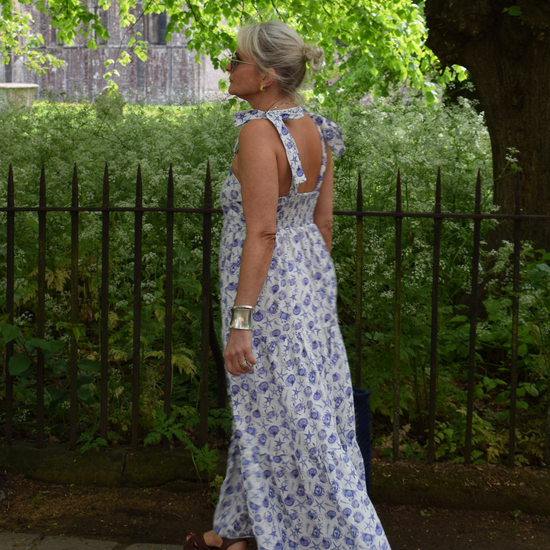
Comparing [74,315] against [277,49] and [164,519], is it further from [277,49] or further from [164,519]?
[277,49]

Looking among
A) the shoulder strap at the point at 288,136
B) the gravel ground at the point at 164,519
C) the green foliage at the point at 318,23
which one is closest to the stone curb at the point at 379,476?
the gravel ground at the point at 164,519

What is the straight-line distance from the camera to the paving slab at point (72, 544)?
245 cm

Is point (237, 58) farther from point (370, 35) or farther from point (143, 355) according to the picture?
point (370, 35)

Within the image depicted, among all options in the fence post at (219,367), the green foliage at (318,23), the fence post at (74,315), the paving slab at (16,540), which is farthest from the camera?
the green foliage at (318,23)

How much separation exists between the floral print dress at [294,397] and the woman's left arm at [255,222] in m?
0.10

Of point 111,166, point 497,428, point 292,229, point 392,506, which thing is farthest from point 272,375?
point 111,166

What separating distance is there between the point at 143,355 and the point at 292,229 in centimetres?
135

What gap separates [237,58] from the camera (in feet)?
6.42

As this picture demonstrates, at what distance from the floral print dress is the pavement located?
0.64 metres

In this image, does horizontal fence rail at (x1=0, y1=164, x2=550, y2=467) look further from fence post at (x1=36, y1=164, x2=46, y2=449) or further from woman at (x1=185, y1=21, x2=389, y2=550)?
woman at (x1=185, y1=21, x2=389, y2=550)

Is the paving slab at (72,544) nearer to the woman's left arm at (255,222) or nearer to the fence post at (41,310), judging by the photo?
the fence post at (41,310)

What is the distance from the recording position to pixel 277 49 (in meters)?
1.88

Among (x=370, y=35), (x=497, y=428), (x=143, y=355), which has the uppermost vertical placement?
(x=370, y=35)

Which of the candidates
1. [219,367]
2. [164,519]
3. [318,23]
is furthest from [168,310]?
[318,23]
